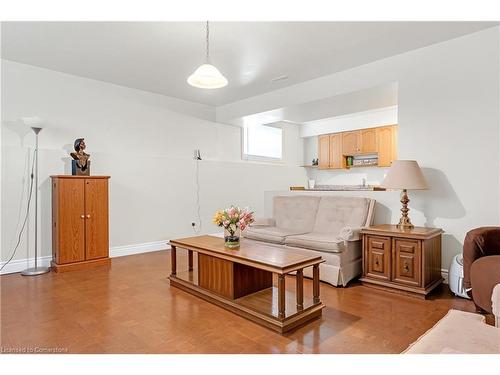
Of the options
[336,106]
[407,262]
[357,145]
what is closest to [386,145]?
[357,145]

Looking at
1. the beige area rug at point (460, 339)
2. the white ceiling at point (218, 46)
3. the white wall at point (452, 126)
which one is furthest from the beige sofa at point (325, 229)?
the beige area rug at point (460, 339)

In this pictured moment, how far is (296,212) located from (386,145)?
3072mm

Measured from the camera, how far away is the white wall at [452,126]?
3252 mm

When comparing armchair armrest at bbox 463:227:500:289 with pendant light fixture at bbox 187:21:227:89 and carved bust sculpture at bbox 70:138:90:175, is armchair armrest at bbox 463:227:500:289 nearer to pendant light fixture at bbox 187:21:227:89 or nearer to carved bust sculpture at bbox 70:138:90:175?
pendant light fixture at bbox 187:21:227:89

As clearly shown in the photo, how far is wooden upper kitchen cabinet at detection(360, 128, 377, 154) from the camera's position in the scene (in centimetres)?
682

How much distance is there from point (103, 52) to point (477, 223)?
456 cm

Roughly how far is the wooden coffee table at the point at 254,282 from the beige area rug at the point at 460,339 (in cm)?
111

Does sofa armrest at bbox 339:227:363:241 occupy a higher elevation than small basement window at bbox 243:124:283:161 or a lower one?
lower

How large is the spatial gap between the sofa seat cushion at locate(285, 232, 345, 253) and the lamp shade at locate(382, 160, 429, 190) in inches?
32.0

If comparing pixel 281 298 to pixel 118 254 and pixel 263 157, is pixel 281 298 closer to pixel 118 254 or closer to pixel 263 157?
pixel 118 254

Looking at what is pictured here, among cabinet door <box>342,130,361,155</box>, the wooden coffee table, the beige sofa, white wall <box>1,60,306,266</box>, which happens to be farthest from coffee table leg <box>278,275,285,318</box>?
cabinet door <box>342,130,361,155</box>

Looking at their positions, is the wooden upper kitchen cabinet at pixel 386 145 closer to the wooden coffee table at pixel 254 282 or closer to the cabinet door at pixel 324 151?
the cabinet door at pixel 324 151
